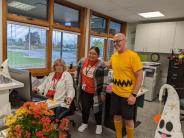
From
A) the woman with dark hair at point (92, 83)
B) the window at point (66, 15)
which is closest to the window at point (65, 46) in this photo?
the window at point (66, 15)

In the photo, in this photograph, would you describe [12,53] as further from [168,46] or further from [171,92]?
[168,46]

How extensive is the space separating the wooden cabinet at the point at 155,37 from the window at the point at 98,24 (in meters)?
1.16

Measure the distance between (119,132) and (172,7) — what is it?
9.92 feet

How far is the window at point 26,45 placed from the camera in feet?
11.0

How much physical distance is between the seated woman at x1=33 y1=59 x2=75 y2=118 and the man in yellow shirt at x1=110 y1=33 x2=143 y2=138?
2.10 feet

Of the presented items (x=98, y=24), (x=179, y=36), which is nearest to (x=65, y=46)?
(x=98, y=24)

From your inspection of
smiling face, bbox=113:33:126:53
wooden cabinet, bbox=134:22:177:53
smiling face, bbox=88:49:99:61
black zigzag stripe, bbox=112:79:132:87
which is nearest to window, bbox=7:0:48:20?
smiling face, bbox=88:49:99:61

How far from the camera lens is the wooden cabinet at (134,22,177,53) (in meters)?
5.04

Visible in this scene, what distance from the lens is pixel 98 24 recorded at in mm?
5203

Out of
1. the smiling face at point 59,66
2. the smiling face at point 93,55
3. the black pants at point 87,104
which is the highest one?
the smiling face at point 93,55

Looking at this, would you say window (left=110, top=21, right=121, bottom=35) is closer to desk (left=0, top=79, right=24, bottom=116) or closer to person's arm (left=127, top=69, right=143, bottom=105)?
person's arm (left=127, top=69, right=143, bottom=105)

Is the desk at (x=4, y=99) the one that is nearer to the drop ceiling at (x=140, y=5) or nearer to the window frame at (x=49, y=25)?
the window frame at (x=49, y=25)

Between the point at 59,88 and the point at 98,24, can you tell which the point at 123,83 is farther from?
the point at 98,24

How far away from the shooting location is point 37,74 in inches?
145
